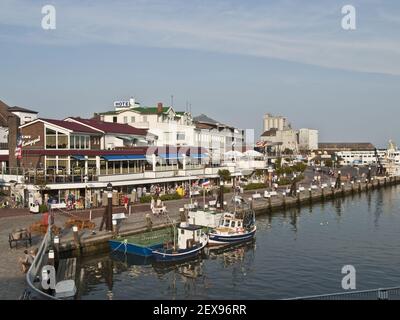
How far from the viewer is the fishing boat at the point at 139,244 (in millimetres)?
33381

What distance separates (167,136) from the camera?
3027 inches

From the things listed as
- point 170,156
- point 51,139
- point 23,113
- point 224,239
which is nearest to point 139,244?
point 224,239

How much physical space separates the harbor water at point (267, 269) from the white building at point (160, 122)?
32415 mm

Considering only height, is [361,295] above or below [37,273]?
above

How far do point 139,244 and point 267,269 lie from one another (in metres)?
8.73

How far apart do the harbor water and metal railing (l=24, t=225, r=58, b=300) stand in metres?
2.63

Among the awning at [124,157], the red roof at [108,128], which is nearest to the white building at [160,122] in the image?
the red roof at [108,128]

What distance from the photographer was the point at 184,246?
35.0 metres

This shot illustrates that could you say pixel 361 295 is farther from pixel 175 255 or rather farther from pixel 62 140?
pixel 62 140

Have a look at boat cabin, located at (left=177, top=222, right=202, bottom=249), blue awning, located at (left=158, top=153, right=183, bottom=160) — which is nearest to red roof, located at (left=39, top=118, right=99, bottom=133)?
blue awning, located at (left=158, top=153, right=183, bottom=160)

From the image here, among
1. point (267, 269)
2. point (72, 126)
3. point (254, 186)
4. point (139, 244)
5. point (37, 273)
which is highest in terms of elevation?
point (72, 126)

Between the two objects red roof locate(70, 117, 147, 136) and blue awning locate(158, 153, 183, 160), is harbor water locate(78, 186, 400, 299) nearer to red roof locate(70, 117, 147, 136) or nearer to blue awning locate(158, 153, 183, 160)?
blue awning locate(158, 153, 183, 160)

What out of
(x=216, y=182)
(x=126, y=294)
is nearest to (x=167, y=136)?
(x=216, y=182)
